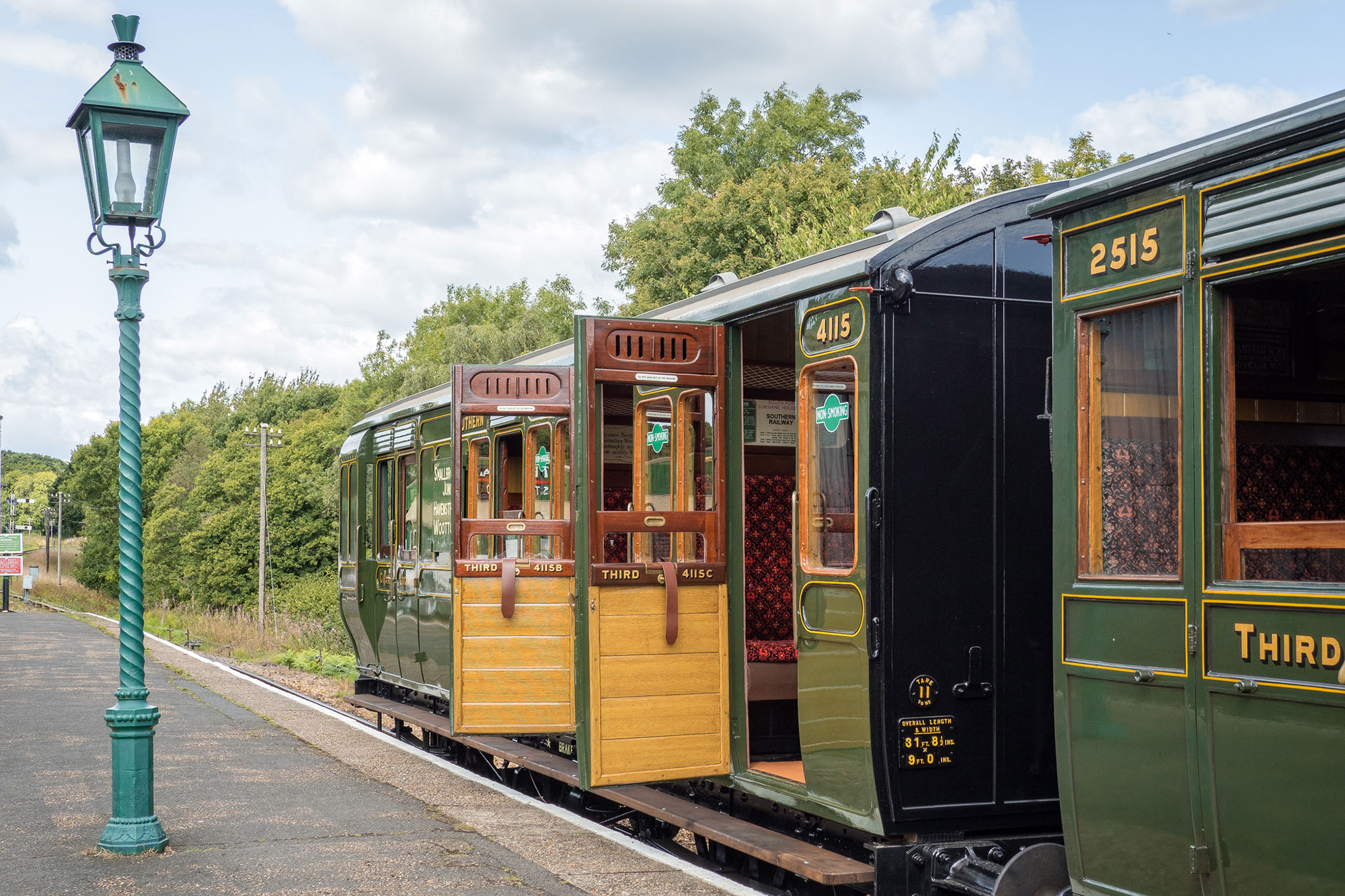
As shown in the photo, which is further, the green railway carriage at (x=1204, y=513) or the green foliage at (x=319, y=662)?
the green foliage at (x=319, y=662)

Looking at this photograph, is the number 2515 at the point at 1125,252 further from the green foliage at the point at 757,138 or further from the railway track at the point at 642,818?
the green foliage at the point at 757,138

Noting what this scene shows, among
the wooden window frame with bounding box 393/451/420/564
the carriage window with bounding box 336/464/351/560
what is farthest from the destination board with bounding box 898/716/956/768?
the carriage window with bounding box 336/464/351/560

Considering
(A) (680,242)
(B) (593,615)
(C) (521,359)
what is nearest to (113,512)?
(A) (680,242)

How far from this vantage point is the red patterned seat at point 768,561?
7887 mm

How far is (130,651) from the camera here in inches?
290

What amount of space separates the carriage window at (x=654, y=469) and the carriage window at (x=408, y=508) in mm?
4745

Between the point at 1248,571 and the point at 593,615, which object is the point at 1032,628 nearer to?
the point at 1248,571

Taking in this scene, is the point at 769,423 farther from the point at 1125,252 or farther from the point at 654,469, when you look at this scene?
the point at 1125,252

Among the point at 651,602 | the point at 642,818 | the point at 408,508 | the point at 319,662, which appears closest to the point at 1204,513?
the point at 651,602

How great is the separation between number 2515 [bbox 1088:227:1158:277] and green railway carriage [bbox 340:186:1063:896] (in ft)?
3.82

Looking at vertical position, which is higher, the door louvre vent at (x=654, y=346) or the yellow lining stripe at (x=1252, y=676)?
the door louvre vent at (x=654, y=346)

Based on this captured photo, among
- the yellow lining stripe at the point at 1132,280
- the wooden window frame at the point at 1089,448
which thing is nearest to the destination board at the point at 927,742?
the wooden window frame at the point at 1089,448

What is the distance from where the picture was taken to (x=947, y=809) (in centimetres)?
574

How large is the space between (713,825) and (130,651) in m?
3.26
